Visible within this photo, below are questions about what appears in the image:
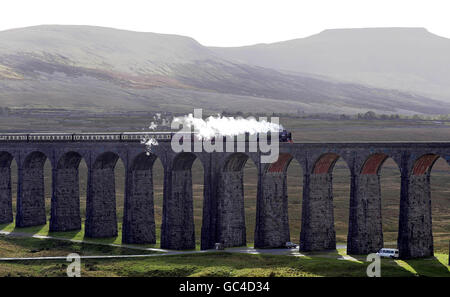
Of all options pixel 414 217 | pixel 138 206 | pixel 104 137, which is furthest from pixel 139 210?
pixel 414 217

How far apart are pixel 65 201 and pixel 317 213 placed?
40.0 metres

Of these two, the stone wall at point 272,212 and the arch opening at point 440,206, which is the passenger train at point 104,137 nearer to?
the stone wall at point 272,212

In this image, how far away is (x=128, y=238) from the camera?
95750 millimetres

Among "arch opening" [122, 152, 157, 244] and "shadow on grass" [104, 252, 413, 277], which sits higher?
"arch opening" [122, 152, 157, 244]

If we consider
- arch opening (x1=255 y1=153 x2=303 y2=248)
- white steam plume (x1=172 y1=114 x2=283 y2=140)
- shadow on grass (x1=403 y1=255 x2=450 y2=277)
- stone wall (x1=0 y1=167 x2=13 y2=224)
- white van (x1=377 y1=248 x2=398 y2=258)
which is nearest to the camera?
shadow on grass (x1=403 y1=255 x2=450 y2=277)

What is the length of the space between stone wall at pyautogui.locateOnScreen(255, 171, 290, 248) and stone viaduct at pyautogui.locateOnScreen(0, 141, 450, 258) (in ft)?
0.37

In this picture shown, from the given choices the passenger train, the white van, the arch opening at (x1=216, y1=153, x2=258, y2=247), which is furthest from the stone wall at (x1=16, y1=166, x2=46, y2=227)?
the white van

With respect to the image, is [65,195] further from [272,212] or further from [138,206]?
[272,212]

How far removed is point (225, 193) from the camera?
8788 cm

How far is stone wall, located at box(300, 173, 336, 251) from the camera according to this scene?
81188 mm

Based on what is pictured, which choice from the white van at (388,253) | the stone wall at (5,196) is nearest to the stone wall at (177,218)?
the white van at (388,253)

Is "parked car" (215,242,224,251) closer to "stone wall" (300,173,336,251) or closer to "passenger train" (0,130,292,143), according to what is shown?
"stone wall" (300,173,336,251)

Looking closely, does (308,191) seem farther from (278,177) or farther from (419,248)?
(419,248)

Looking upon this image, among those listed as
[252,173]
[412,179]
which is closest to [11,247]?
[412,179]
